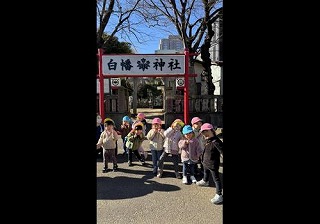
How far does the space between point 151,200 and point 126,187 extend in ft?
2.71

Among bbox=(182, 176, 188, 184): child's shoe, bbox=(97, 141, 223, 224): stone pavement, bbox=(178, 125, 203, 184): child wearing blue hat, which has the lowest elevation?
bbox=(97, 141, 223, 224): stone pavement

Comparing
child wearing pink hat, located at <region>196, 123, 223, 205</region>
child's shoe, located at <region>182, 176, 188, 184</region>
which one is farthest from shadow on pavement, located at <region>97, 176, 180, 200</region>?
child wearing pink hat, located at <region>196, 123, 223, 205</region>

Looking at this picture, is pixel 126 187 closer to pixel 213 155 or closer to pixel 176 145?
pixel 176 145

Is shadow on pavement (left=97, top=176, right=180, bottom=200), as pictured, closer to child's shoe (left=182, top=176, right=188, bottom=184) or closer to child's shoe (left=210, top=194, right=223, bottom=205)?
child's shoe (left=182, top=176, right=188, bottom=184)

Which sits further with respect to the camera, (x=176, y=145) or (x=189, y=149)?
(x=176, y=145)

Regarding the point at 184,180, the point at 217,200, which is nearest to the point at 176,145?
the point at 184,180

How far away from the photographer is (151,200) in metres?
4.27

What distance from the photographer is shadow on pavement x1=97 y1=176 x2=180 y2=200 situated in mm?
4531

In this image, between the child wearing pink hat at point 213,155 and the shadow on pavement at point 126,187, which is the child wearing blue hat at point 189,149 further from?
the child wearing pink hat at point 213,155

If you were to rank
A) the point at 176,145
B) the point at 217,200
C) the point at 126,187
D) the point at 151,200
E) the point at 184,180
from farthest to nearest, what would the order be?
the point at 176,145
the point at 184,180
the point at 126,187
the point at 151,200
the point at 217,200
